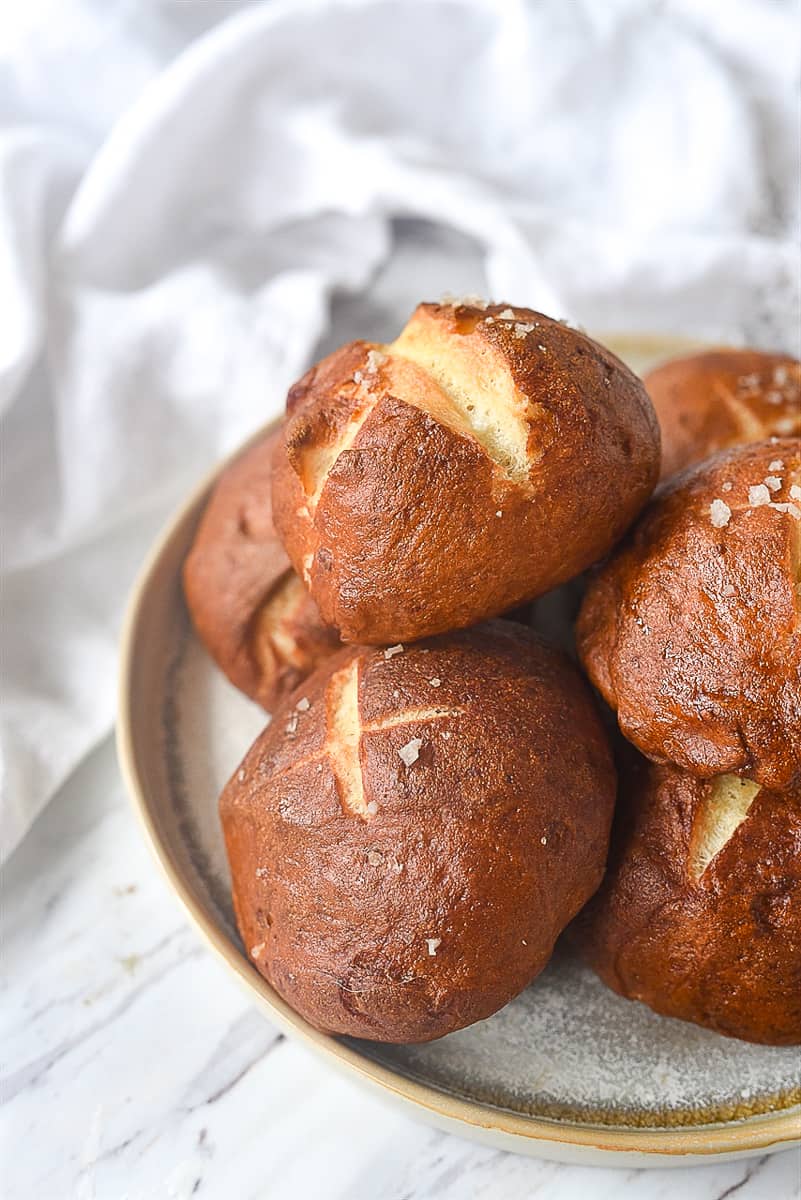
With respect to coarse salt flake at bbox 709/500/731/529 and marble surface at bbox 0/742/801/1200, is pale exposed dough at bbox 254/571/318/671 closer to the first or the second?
marble surface at bbox 0/742/801/1200

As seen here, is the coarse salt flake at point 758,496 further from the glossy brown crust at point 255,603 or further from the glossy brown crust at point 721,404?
the glossy brown crust at point 255,603

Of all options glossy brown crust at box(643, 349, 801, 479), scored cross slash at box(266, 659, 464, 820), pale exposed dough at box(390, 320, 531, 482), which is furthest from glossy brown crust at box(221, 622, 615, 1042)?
glossy brown crust at box(643, 349, 801, 479)

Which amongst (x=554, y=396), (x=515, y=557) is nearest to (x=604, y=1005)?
→ (x=515, y=557)

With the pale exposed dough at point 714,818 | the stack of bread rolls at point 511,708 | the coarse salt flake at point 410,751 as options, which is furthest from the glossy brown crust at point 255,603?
the pale exposed dough at point 714,818

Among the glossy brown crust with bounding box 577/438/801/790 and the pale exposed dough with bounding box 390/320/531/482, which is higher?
the pale exposed dough with bounding box 390/320/531/482

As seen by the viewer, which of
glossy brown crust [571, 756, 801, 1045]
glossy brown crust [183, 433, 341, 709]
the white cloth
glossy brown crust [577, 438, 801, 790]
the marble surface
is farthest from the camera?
the white cloth

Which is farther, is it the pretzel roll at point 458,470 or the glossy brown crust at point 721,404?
the glossy brown crust at point 721,404

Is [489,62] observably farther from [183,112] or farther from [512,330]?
[512,330]

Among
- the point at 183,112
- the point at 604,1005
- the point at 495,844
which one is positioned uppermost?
the point at 183,112
